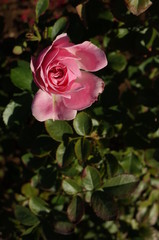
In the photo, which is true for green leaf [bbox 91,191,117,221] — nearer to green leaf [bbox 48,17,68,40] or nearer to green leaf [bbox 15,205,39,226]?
green leaf [bbox 15,205,39,226]

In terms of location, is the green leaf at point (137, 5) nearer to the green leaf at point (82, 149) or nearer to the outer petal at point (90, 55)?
the outer petal at point (90, 55)

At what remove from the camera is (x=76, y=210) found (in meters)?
1.38

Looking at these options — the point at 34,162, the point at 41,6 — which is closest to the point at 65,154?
the point at 34,162

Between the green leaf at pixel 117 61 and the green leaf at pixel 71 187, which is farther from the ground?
the green leaf at pixel 117 61

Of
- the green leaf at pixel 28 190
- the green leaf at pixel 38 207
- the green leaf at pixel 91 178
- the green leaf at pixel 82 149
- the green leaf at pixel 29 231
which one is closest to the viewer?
the green leaf at pixel 82 149

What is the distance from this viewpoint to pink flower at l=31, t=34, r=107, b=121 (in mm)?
1079

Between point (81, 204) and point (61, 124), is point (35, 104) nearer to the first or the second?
point (61, 124)

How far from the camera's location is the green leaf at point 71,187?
58.3 inches

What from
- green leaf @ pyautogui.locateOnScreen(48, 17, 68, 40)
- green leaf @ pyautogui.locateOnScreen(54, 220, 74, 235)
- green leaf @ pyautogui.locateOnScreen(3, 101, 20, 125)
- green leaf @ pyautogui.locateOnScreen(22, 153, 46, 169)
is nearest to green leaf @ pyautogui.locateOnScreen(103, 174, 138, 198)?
green leaf @ pyautogui.locateOnScreen(54, 220, 74, 235)

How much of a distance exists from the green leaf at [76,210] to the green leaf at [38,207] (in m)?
0.27

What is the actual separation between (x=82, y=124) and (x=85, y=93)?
0.20 meters

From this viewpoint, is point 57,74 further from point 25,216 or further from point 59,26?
point 25,216

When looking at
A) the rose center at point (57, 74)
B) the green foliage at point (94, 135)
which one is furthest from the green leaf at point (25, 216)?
the rose center at point (57, 74)

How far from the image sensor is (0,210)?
6.83 feet
